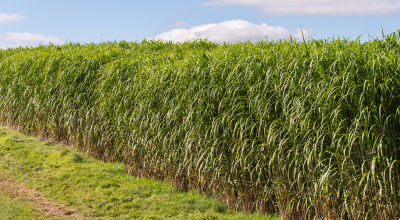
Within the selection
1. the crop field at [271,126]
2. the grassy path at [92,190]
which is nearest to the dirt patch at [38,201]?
the grassy path at [92,190]

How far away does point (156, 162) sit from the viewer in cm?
486

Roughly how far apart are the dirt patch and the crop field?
1310 mm

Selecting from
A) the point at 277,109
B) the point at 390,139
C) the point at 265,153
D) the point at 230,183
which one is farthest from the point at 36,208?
the point at 390,139

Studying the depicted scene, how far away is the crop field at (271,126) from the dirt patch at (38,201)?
51.6 inches

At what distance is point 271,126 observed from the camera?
3.65 m

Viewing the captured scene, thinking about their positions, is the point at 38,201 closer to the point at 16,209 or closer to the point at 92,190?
the point at 16,209

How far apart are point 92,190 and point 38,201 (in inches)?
28.7

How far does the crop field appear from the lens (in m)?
3.20

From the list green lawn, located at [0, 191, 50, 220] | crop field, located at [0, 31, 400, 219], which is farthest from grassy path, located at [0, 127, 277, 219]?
crop field, located at [0, 31, 400, 219]

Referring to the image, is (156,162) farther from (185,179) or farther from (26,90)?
(26,90)

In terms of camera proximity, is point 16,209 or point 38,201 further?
point 38,201

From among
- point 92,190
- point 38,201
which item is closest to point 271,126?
point 92,190

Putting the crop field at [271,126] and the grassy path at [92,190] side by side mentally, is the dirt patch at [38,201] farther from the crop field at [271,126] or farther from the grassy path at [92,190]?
the crop field at [271,126]

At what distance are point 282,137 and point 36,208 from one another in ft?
10.9
